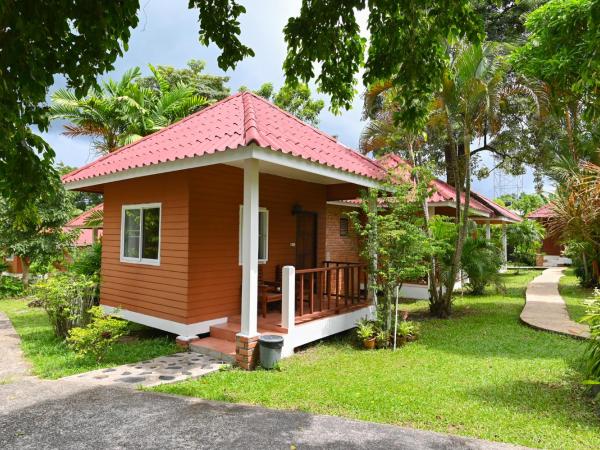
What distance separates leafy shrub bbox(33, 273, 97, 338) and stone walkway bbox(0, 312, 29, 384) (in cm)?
88

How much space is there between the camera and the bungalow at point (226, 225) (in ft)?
20.3

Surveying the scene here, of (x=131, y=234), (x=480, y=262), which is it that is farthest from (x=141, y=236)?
(x=480, y=262)

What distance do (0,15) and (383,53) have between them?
3.61 meters

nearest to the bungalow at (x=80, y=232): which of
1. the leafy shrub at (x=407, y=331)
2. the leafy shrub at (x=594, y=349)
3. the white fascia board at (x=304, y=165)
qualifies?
the white fascia board at (x=304, y=165)

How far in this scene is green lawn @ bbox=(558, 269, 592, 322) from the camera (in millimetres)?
9781

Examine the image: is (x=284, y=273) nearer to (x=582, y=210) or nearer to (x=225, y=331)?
(x=225, y=331)

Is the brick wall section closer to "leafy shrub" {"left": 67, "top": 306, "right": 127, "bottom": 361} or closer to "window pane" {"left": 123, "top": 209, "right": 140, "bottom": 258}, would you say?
"window pane" {"left": 123, "top": 209, "right": 140, "bottom": 258}

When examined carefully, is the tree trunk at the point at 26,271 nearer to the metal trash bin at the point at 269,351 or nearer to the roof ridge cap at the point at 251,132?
the roof ridge cap at the point at 251,132

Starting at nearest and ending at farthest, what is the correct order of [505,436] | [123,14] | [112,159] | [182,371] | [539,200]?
1. [123,14]
2. [505,436]
3. [182,371]
4. [112,159]
5. [539,200]

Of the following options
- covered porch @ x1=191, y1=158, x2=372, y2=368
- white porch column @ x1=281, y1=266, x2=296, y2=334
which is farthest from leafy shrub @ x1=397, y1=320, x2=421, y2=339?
white porch column @ x1=281, y1=266, x2=296, y2=334

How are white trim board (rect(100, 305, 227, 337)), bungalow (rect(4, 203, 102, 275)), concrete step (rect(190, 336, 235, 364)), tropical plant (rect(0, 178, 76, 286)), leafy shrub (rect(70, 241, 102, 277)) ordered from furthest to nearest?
1. bungalow (rect(4, 203, 102, 275))
2. tropical plant (rect(0, 178, 76, 286))
3. leafy shrub (rect(70, 241, 102, 277))
4. white trim board (rect(100, 305, 227, 337))
5. concrete step (rect(190, 336, 235, 364))

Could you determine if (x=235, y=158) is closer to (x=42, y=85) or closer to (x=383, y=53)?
(x=383, y=53)

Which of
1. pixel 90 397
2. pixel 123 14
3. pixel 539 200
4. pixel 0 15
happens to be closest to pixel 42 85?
pixel 0 15

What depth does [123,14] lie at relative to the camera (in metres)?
2.96
